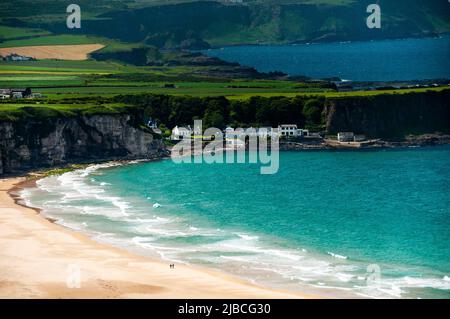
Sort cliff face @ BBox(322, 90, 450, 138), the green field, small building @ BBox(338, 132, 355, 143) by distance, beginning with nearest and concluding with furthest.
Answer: small building @ BBox(338, 132, 355, 143), cliff face @ BBox(322, 90, 450, 138), the green field

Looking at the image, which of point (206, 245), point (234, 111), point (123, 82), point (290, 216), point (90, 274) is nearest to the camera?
point (90, 274)

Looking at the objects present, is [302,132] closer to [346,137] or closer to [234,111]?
[346,137]

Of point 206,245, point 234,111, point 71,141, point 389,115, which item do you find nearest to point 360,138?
point 389,115

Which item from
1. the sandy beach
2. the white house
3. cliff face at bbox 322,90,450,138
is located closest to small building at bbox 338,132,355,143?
cliff face at bbox 322,90,450,138

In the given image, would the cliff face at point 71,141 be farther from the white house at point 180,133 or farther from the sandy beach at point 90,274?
the sandy beach at point 90,274

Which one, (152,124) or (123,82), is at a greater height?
(123,82)

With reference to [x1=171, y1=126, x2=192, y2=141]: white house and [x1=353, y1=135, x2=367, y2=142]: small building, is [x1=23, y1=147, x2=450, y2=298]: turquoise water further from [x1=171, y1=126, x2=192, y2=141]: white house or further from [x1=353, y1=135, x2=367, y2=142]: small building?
[x1=171, y1=126, x2=192, y2=141]: white house

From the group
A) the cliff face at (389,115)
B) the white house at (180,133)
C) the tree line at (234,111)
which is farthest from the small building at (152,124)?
the cliff face at (389,115)
